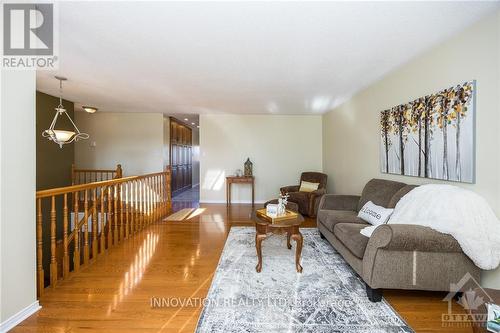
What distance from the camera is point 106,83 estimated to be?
11.5 feet

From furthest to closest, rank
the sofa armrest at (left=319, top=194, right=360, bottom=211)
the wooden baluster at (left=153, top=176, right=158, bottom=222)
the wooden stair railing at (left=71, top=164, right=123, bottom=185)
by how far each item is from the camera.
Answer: the wooden stair railing at (left=71, top=164, right=123, bottom=185), the wooden baluster at (left=153, top=176, right=158, bottom=222), the sofa armrest at (left=319, top=194, right=360, bottom=211)

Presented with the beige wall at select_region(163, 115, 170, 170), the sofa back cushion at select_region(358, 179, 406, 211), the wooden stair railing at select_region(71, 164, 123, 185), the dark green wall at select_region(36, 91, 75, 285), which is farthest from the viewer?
the beige wall at select_region(163, 115, 170, 170)

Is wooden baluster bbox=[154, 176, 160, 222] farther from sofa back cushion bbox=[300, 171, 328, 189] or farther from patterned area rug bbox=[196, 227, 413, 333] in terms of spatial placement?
sofa back cushion bbox=[300, 171, 328, 189]

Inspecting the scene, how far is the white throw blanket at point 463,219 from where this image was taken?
163 centimetres

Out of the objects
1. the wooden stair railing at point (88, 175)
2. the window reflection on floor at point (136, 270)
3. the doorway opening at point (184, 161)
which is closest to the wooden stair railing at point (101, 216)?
the window reflection on floor at point (136, 270)

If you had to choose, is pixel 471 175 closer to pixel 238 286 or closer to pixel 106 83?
pixel 238 286

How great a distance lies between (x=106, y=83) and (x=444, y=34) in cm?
430

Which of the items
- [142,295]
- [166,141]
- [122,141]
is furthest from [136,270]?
[122,141]

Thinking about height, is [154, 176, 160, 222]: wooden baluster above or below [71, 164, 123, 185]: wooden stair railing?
below

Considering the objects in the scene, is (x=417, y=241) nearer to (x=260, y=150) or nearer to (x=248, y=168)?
(x=248, y=168)

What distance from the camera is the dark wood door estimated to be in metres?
7.10

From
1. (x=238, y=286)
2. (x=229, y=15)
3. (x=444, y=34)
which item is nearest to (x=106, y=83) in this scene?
(x=229, y=15)

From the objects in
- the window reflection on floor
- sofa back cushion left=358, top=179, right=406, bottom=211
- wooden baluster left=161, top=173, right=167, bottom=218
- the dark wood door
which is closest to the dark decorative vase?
wooden baluster left=161, top=173, right=167, bottom=218

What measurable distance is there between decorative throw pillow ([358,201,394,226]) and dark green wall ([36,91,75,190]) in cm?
587
